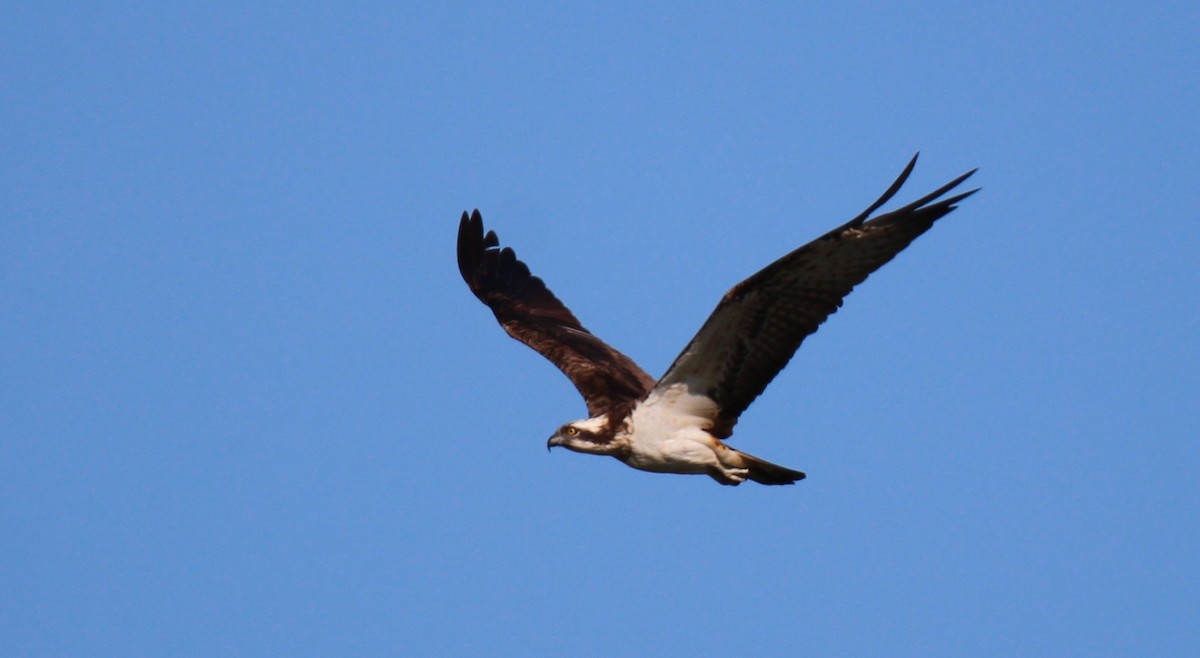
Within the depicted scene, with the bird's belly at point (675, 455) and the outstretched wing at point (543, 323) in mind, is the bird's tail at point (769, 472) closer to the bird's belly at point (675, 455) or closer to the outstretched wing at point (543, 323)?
the bird's belly at point (675, 455)

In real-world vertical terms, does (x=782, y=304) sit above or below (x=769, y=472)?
above

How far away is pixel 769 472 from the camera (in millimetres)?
10328

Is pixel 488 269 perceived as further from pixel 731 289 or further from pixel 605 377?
pixel 731 289

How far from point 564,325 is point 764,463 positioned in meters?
3.40

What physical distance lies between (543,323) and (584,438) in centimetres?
290

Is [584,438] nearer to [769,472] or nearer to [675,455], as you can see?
[675,455]

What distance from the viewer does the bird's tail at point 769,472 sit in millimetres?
10258

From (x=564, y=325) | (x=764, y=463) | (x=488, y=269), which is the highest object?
(x=488, y=269)

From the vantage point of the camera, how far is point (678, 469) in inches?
410

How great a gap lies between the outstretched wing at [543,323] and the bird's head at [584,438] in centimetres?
37

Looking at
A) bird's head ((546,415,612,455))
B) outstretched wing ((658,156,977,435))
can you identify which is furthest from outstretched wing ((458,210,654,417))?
outstretched wing ((658,156,977,435))

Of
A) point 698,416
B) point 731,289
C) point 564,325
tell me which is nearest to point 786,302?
point 731,289

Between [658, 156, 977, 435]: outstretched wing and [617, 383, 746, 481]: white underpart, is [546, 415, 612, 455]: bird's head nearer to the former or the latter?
[617, 383, 746, 481]: white underpart

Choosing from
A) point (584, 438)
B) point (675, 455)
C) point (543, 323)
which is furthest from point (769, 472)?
point (543, 323)
